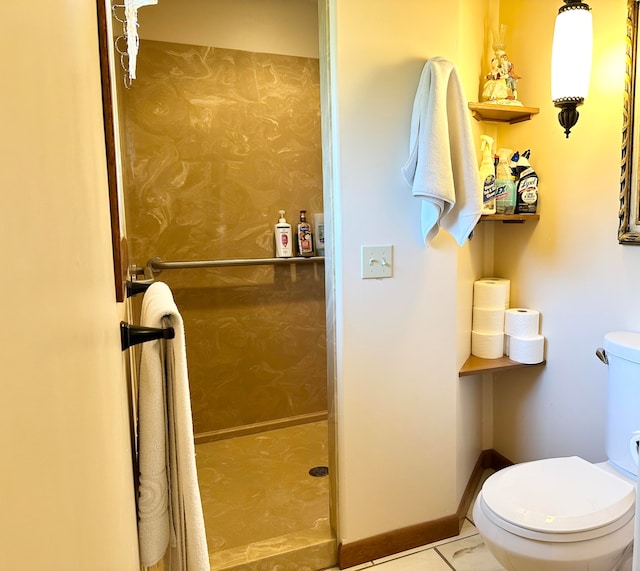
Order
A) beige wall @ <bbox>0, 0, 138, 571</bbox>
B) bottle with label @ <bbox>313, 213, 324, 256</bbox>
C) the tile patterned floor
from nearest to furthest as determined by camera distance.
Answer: beige wall @ <bbox>0, 0, 138, 571</bbox>, the tile patterned floor, bottle with label @ <bbox>313, 213, 324, 256</bbox>

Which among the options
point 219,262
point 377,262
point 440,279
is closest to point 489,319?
point 440,279

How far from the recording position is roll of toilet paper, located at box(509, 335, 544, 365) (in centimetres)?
199

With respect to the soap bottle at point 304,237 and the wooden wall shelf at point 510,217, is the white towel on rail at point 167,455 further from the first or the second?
the soap bottle at point 304,237

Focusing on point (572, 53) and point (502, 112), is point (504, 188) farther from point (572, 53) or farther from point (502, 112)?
point (572, 53)

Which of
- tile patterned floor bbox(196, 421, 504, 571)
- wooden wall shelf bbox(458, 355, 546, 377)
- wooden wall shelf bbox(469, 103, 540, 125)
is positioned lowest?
tile patterned floor bbox(196, 421, 504, 571)

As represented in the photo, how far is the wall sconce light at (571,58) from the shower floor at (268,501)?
1.73 meters

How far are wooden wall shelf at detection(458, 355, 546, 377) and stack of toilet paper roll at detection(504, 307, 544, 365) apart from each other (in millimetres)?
33

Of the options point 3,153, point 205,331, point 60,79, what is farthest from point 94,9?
point 205,331

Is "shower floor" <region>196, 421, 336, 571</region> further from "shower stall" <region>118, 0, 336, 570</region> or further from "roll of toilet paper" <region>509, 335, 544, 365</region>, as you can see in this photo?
"roll of toilet paper" <region>509, 335, 544, 365</region>

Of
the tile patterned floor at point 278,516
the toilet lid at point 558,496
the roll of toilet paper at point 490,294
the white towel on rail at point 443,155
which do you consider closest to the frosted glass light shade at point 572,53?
the white towel on rail at point 443,155

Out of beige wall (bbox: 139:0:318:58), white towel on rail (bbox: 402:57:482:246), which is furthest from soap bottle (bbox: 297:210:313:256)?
white towel on rail (bbox: 402:57:482:246)

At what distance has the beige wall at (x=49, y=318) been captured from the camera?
20 centimetres

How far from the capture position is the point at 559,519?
1.28 m

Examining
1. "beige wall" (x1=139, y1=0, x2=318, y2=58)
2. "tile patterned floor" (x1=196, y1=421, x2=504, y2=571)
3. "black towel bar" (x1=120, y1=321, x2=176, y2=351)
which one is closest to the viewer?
"black towel bar" (x1=120, y1=321, x2=176, y2=351)
